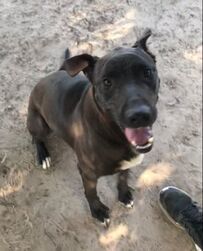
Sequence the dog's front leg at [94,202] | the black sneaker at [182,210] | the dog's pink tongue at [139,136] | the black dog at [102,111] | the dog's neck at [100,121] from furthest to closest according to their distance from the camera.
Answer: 1. the black sneaker at [182,210]
2. the dog's front leg at [94,202]
3. the dog's neck at [100,121]
4. the dog's pink tongue at [139,136]
5. the black dog at [102,111]

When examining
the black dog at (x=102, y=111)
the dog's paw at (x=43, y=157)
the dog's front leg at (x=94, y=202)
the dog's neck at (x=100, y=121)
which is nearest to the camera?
the black dog at (x=102, y=111)

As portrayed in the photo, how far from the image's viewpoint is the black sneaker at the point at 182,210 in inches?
133

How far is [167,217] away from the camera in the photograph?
362cm

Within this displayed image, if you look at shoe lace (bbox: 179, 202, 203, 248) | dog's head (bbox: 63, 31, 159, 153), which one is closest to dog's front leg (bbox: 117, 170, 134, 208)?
shoe lace (bbox: 179, 202, 203, 248)

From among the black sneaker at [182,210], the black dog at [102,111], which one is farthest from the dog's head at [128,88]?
the black sneaker at [182,210]

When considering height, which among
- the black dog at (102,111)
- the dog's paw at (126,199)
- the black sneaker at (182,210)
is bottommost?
the black sneaker at (182,210)

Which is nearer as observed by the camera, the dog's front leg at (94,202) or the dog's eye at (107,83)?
→ the dog's eye at (107,83)

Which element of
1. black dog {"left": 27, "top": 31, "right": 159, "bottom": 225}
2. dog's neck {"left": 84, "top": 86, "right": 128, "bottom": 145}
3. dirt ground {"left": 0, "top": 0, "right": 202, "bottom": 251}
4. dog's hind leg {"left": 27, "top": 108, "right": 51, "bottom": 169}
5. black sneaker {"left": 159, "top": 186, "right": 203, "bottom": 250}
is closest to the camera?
black dog {"left": 27, "top": 31, "right": 159, "bottom": 225}

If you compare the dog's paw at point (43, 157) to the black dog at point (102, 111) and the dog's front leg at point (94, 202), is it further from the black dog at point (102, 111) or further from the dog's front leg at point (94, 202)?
the dog's front leg at point (94, 202)

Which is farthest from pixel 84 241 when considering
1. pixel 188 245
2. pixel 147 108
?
pixel 147 108

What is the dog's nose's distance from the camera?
252cm

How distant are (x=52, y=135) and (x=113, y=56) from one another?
4.61 ft

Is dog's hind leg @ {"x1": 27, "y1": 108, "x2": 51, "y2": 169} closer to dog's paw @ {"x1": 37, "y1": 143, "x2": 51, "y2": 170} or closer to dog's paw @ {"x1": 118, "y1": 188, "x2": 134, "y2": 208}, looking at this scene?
dog's paw @ {"x1": 37, "y1": 143, "x2": 51, "y2": 170}

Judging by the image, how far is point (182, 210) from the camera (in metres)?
3.57
